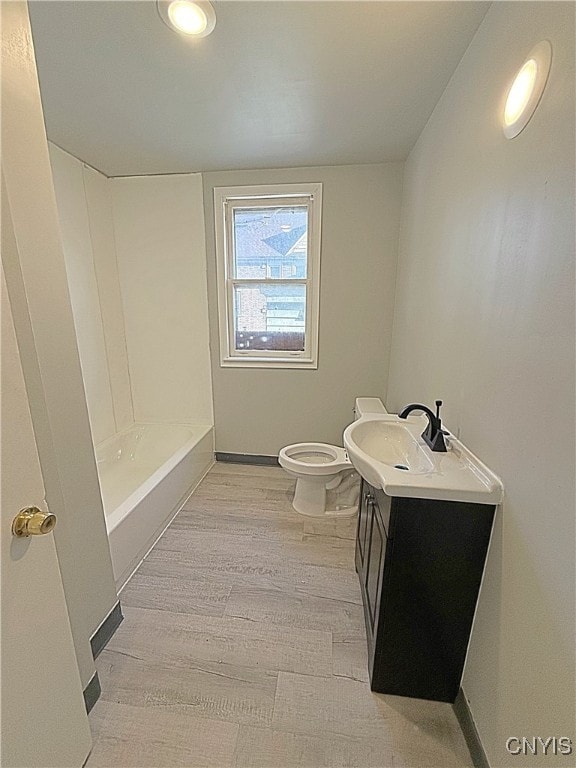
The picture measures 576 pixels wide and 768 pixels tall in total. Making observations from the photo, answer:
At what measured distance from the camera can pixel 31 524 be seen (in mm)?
A: 773

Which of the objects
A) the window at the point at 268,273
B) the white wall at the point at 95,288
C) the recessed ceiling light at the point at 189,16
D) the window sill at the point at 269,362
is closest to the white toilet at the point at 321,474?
the window sill at the point at 269,362

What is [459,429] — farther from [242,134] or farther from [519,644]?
[242,134]

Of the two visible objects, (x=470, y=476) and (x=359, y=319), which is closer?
(x=470, y=476)

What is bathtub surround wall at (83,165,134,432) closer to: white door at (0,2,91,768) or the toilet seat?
the toilet seat

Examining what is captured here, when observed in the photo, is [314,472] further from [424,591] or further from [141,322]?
[141,322]

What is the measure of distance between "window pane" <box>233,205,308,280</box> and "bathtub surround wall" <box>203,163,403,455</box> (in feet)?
0.62

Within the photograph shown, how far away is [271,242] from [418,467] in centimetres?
220

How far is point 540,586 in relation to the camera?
0.84 metres

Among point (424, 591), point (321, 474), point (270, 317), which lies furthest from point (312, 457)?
point (424, 591)

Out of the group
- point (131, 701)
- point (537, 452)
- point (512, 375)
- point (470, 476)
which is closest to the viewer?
point (537, 452)

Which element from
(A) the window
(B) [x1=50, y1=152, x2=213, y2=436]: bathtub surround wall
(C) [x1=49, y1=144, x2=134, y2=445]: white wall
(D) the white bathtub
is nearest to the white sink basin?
(D) the white bathtub

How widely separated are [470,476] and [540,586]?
1.18 feet

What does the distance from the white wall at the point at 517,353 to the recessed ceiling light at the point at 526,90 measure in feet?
0.08

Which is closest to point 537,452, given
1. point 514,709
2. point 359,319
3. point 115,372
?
point 514,709
